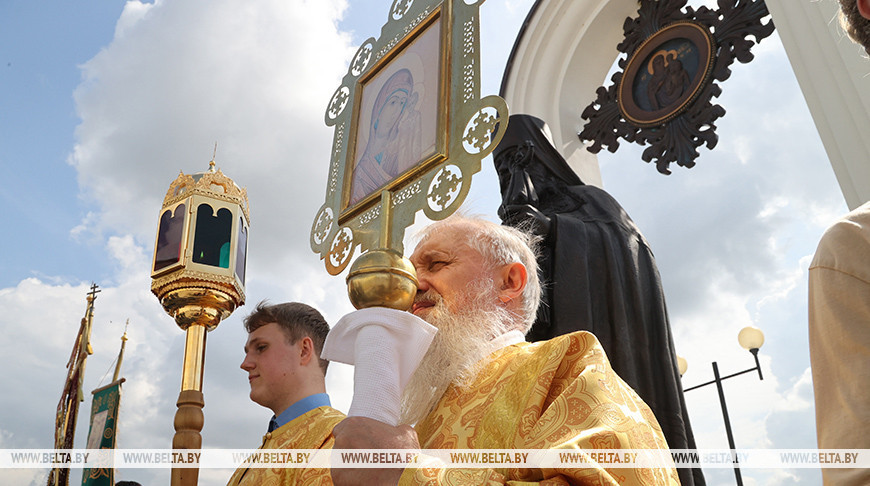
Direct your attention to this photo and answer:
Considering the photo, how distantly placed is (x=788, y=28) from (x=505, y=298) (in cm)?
190

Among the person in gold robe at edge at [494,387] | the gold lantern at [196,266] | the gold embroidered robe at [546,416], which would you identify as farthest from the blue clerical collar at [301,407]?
the gold embroidered robe at [546,416]

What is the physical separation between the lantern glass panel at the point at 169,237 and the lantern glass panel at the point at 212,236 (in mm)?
72

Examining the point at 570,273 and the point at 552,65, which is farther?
the point at 552,65

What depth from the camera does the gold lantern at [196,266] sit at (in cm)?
239

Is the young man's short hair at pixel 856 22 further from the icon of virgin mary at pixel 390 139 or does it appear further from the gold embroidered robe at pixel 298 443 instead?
the gold embroidered robe at pixel 298 443

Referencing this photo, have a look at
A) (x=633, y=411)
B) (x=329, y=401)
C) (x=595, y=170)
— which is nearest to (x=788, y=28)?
(x=595, y=170)

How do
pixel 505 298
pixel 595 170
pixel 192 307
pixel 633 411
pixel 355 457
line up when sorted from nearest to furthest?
pixel 355 457 → pixel 633 411 → pixel 505 298 → pixel 192 307 → pixel 595 170

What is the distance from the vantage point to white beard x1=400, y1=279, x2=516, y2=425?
1.61m

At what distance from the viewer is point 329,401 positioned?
2787 mm

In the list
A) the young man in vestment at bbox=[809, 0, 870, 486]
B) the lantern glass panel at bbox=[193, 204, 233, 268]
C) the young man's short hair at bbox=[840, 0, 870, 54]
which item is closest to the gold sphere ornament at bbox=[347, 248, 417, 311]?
the young man in vestment at bbox=[809, 0, 870, 486]

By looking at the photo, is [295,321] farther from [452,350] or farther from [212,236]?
[452,350]

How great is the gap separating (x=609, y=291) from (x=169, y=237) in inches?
78.6

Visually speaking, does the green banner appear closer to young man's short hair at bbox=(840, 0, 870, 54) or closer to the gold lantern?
the gold lantern

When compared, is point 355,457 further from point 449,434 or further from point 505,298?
point 505,298
